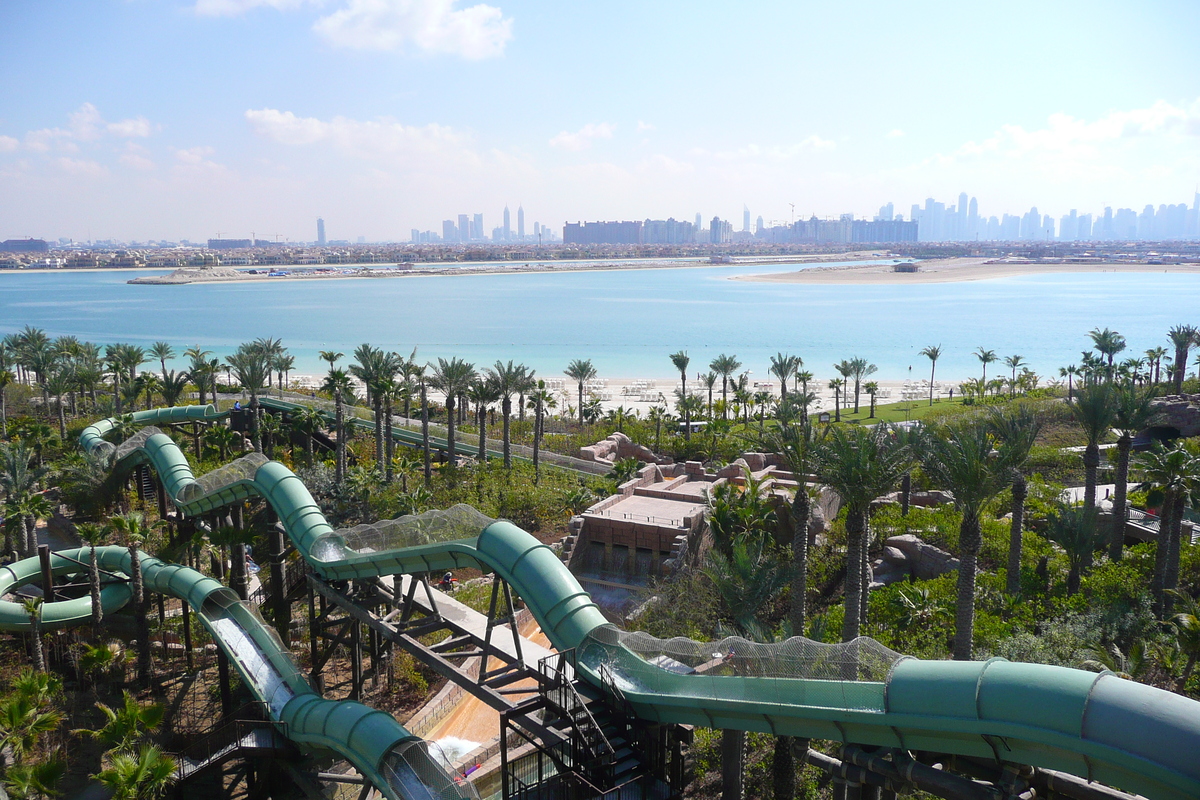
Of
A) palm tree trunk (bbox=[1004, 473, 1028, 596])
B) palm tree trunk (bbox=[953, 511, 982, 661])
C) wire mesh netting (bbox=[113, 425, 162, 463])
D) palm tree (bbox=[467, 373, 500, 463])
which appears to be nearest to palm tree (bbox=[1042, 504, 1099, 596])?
palm tree trunk (bbox=[1004, 473, 1028, 596])

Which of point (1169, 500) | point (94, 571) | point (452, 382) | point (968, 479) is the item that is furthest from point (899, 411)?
point (94, 571)

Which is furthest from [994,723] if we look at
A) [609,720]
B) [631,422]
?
[631,422]

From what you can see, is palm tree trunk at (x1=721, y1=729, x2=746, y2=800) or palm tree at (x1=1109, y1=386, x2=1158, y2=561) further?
palm tree at (x1=1109, y1=386, x2=1158, y2=561)

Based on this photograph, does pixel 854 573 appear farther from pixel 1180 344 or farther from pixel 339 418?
pixel 1180 344

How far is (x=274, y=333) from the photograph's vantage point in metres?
124

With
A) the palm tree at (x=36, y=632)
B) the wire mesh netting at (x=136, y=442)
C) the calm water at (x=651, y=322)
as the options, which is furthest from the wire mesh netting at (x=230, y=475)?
the calm water at (x=651, y=322)

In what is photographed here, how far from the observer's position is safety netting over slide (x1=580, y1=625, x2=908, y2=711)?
1005 cm

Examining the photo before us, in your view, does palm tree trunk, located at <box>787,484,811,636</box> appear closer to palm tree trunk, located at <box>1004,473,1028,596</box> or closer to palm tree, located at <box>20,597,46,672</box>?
palm tree trunk, located at <box>1004,473,1028,596</box>

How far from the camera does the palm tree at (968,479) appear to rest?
54.5 ft

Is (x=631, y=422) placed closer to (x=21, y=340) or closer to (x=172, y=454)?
(x=172, y=454)

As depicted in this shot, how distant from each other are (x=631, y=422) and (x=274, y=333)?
89.7 meters

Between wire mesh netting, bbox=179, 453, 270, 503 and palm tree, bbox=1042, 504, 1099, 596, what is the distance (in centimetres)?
2273

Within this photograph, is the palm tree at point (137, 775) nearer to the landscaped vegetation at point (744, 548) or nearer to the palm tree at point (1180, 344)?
the landscaped vegetation at point (744, 548)

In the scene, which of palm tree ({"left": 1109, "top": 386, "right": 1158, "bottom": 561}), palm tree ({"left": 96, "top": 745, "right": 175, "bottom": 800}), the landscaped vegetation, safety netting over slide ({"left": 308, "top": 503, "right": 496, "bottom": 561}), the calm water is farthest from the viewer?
the calm water
